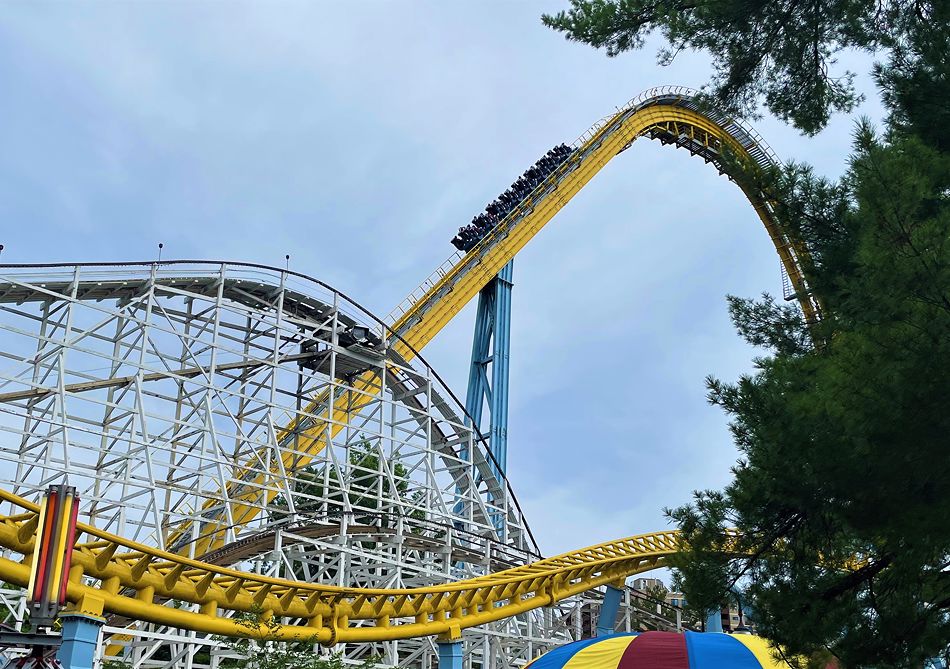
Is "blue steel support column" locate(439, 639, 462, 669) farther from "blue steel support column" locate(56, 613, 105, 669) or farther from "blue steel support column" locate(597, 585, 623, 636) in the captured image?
"blue steel support column" locate(56, 613, 105, 669)

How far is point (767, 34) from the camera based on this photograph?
24.6 feet

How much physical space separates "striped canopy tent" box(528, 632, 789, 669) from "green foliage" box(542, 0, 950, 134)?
5.32m

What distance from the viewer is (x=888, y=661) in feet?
19.8

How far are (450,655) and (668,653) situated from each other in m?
3.49

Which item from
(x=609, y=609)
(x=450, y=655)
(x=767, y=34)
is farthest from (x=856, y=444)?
(x=609, y=609)

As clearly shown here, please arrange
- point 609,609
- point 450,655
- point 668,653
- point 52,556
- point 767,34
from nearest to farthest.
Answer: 1. point 52,556
2. point 767,34
3. point 668,653
4. point 450,655
5. point 609,609

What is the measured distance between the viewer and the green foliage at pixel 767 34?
7207 millimetres

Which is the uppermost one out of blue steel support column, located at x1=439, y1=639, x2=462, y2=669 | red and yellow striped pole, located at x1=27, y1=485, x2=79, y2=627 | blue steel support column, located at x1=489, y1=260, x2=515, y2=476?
blue steel support column, located at x1=489, y1=260, x2=515, y2=476

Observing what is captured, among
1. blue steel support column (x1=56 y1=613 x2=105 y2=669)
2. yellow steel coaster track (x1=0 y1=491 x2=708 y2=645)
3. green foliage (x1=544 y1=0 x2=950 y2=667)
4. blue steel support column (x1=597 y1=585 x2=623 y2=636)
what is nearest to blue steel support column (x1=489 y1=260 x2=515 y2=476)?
blue steel support column (x1=597 y1=585 x2=623 y2=636)

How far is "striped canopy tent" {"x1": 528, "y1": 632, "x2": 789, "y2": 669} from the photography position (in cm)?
995

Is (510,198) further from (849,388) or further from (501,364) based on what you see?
(849,388)

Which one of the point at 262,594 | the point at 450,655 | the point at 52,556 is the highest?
the point at 262,594

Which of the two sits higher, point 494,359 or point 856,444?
point 494,359

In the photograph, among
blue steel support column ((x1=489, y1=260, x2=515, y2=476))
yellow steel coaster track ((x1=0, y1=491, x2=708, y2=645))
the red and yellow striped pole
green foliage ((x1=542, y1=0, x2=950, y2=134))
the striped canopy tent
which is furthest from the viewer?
blue steel support column ((x1=489, y1=260, x2=515, y2=476))
